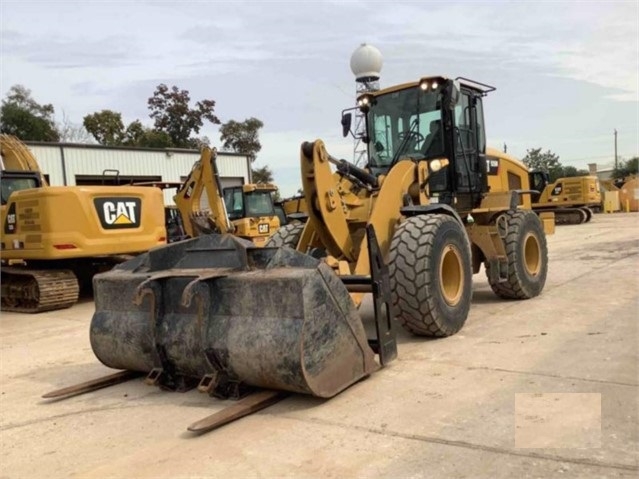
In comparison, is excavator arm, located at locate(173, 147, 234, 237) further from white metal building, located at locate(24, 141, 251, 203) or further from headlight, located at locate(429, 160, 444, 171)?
white metal building, located at locate(24, 141, 251, 203)

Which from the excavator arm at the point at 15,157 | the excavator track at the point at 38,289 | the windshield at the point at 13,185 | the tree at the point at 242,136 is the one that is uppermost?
the tree at the point at 242,136

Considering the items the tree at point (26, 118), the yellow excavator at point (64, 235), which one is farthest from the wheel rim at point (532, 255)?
the tree at point (26, 118)

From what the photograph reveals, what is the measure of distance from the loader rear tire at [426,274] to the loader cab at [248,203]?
12.1 meters

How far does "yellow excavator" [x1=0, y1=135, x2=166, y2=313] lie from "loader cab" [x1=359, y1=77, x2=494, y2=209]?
4.99m

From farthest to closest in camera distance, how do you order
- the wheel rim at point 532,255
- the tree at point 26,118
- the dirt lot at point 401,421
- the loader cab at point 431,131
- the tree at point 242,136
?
the tree at point 242,136 < the tree at point 26,118 < the wheel rim at point 532,255 < the loader cab at point 431,131 < the dirt lot at point 401,421

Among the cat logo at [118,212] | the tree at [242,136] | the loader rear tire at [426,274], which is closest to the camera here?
the loader rear tire at [426,274]

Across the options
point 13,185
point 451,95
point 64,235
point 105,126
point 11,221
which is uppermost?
point 105,126

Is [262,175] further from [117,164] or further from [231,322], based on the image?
[231,322]

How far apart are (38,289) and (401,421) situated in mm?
7785

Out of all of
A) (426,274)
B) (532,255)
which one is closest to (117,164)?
(532,255)

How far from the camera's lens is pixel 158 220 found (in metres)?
11.5

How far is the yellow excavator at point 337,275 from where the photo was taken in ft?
14.1

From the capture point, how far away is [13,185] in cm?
1182

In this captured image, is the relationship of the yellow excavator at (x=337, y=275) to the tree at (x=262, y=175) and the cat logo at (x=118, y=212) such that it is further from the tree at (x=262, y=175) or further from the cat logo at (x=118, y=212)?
the tree at (x=262, y=175)
